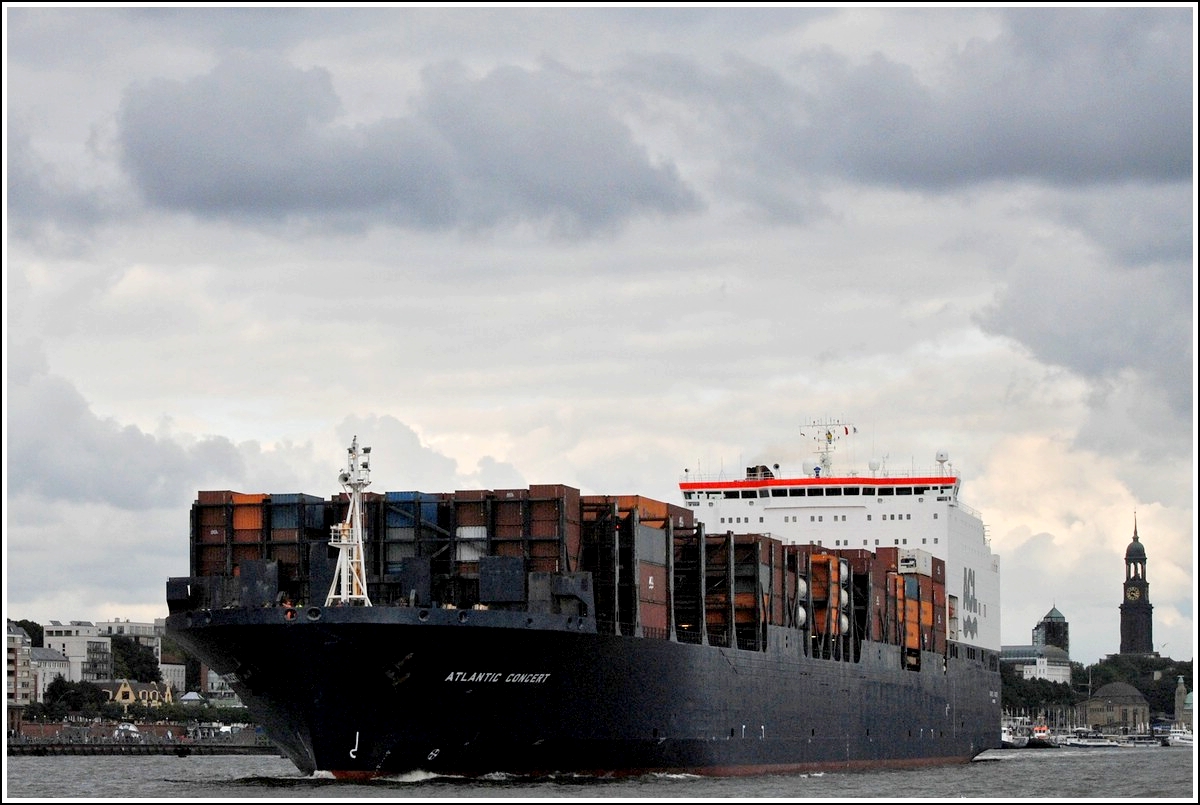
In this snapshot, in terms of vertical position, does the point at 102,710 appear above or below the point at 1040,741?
above

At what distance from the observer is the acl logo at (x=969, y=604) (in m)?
83.9

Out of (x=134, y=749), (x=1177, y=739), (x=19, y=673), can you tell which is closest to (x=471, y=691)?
(x=134, y=749)

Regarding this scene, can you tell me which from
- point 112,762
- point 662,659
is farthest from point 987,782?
point 112,762

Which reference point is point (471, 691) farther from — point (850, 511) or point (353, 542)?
point (850, 511)

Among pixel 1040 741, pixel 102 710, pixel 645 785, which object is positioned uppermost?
pixel 645 785

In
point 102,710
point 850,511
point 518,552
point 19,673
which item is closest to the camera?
point 518,552

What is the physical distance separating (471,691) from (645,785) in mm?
5271

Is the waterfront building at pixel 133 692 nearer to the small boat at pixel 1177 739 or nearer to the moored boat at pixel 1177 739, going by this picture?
the moored boat at pixel 1177 739

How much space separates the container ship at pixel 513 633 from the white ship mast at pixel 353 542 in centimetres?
8

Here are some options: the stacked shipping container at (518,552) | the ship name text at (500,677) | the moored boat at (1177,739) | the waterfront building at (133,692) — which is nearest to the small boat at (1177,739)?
the moored boat at (1177,739)

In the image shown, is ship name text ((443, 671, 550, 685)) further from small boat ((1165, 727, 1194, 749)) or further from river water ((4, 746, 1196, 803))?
small boat ((1165, 727, 1194, 749))

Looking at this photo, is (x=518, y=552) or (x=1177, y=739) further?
(x=1177, y=739)

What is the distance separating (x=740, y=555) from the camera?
200ft

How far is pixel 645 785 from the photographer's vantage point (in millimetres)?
51688
